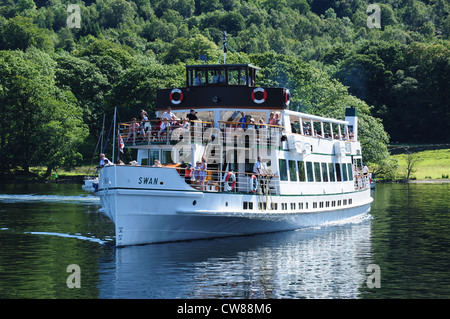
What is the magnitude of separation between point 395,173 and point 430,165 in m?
8.77

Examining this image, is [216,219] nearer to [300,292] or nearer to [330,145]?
[300,292]

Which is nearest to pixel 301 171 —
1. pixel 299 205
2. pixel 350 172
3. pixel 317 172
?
pixel 299 205

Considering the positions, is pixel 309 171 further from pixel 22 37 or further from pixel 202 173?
pixel 22 37

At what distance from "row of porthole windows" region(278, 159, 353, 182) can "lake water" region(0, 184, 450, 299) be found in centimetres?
295

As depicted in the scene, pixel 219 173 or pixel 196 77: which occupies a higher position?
pixel 196 77

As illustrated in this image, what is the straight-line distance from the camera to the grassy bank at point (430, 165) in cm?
Answer: 10094

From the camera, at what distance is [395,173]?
333ft

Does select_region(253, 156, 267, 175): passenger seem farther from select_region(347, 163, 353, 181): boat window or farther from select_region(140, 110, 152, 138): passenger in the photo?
select_region(347, 163, 353, 181): boat window

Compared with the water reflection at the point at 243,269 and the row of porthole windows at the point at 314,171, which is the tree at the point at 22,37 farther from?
the water reflection at the point at 243,269

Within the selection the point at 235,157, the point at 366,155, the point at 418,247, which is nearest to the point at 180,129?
the point at 235,157

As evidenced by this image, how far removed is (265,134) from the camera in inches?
1487

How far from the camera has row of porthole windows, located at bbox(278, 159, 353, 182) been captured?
3931 cm
